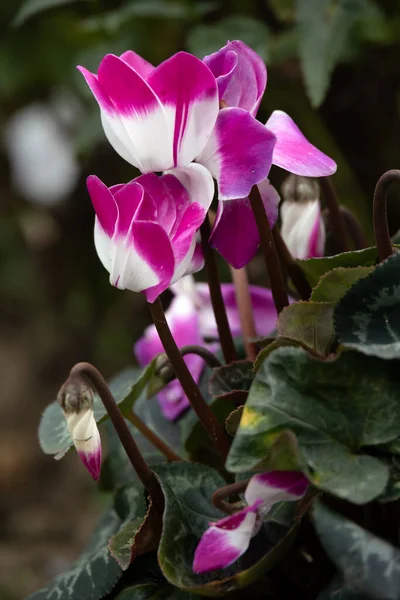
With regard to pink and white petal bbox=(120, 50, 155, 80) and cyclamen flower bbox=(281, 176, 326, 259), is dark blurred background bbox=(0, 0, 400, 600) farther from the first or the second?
pink and white petal bbox=(120, 50, 155, 80)

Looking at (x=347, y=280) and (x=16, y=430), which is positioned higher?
(x=347, y=280)

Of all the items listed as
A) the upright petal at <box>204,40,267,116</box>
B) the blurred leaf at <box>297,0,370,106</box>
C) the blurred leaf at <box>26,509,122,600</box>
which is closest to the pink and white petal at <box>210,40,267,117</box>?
the upright petal at <box>204,40,267,116</box>

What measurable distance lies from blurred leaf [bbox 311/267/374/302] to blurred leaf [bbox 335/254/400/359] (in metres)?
0.02

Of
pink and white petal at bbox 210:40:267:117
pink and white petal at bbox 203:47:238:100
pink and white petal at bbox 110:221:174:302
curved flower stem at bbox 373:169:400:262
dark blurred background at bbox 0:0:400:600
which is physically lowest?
dark blurred background at bbox 0:0:400:600

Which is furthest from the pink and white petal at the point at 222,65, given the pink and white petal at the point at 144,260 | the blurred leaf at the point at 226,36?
the blurred leaf at the point at 226,36

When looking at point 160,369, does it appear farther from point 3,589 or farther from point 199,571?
point 3,589

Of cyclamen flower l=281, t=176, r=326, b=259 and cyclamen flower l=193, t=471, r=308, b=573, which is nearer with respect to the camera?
cyclamen flower l=193, t=471, r=308, b=573

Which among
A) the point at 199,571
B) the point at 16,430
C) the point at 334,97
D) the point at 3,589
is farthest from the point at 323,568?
the point at 16,430

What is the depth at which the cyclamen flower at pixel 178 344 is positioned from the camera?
0.75 meters

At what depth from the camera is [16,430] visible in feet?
8.68

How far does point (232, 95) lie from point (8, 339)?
8.17 feet

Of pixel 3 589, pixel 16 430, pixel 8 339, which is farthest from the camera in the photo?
pixel 8 339

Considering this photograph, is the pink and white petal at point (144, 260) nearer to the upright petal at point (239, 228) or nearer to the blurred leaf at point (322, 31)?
the upright petal at point (239, 228)

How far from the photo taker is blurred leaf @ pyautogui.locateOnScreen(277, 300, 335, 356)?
1.70 feet
